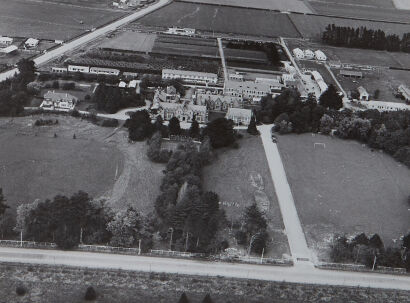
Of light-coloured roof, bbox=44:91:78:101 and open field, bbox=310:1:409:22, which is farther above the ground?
open field, bbox=310:1:409:22

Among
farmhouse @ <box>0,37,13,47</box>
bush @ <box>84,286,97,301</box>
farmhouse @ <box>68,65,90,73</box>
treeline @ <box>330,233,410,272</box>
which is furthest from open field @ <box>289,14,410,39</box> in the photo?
bush @ <box>84,286,97,301</box>

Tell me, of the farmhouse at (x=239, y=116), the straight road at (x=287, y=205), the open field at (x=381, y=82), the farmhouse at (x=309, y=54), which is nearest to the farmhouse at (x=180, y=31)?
the farmhouse at (x=309, y=54)

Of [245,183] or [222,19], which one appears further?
[222,19]

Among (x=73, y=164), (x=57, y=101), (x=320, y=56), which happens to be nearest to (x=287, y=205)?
(x=73, y=164)

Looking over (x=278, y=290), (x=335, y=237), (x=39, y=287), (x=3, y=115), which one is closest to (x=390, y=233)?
(x=335, y=237)

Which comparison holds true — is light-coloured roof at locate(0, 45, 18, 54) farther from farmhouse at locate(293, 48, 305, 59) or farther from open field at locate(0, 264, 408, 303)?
open field at locate(0, 264, 408, 303)

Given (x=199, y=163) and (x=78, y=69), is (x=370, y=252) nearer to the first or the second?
(x=199, y=163)

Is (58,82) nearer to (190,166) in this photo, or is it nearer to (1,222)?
(190,166)
